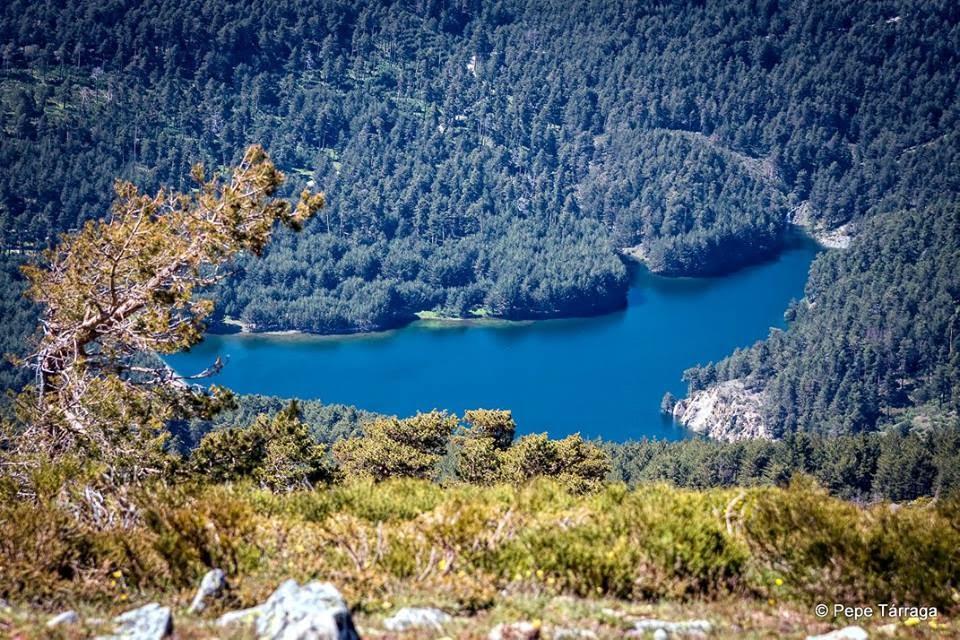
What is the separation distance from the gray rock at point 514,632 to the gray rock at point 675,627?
1.26 meters

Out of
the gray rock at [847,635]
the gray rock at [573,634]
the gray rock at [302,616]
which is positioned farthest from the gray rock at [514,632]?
the gray rock at [847,635]

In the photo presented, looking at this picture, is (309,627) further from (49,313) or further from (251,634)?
(49,313)

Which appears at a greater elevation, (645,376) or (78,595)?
(78,595)

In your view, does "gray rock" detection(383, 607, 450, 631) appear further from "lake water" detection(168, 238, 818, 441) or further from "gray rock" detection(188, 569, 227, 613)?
"lake water" detection(168, 238, 818, 441)

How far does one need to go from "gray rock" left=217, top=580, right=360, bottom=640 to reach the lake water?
109 metres

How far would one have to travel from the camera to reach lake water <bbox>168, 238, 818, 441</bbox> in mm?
132875

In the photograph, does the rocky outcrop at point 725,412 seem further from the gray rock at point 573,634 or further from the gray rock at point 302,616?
the gray rock at point 302,616

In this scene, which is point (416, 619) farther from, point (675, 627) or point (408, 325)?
point (408, 325)

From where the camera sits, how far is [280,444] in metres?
31.8

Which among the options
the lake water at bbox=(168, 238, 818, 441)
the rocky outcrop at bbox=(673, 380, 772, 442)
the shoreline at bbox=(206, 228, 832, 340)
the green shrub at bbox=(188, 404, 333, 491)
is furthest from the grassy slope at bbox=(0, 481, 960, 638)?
the shoreline at bbox=(206, 228, 832, 340)

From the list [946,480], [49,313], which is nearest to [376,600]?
[49,313]

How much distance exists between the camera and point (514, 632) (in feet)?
37.9

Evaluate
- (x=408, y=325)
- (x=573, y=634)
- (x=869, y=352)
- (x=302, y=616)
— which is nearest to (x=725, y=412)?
(x=869, y=352)

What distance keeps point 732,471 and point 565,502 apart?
70580mm
